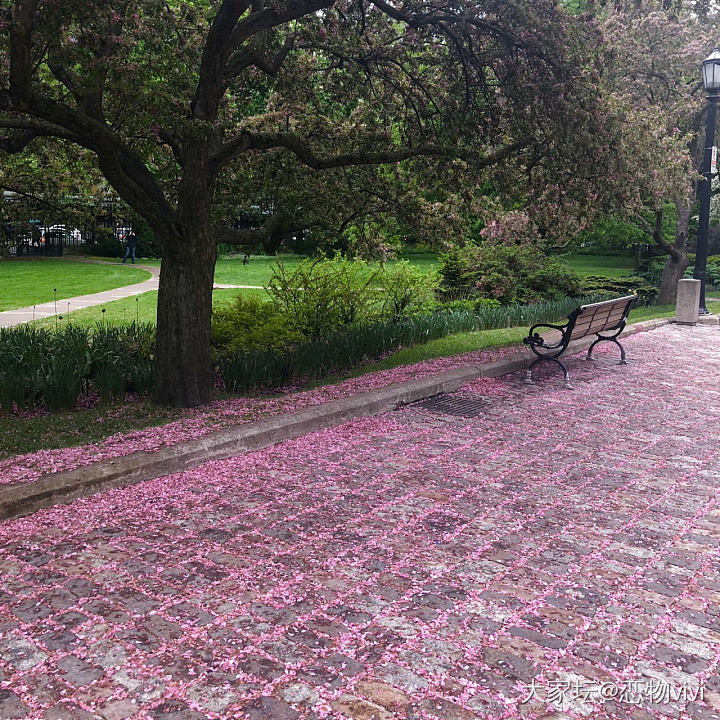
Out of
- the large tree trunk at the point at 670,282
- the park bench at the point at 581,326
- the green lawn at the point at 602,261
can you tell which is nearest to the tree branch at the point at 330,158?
the park bench at the point at 581,326

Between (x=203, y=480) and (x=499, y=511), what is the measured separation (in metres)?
2.31

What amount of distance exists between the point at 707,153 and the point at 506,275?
17.3 feet

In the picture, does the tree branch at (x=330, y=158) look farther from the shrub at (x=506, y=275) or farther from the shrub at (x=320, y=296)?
the shrub at (x=506, y=275)

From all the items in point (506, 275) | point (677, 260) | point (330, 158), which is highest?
point (330, 158)

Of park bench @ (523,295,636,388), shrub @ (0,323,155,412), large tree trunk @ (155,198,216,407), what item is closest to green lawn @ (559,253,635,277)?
park bench @ (523,295,636,388)

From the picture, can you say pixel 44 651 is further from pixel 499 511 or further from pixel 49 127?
pixel 49 127

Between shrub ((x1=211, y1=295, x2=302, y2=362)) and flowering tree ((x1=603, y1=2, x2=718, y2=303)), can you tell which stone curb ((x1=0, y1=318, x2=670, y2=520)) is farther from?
flowering tree ((x1=603, y1=2, x2=718, y2=303))

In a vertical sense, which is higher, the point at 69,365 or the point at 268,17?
the point at 268,17

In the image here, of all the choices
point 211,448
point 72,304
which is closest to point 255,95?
point 211,448

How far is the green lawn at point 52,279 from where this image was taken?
19.3m

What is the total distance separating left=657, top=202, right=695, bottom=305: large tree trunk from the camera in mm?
19297

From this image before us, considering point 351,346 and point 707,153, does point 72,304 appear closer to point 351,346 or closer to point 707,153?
point 351,346

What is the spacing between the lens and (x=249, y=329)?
9844mm

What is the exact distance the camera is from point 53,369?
7531 millimetres
